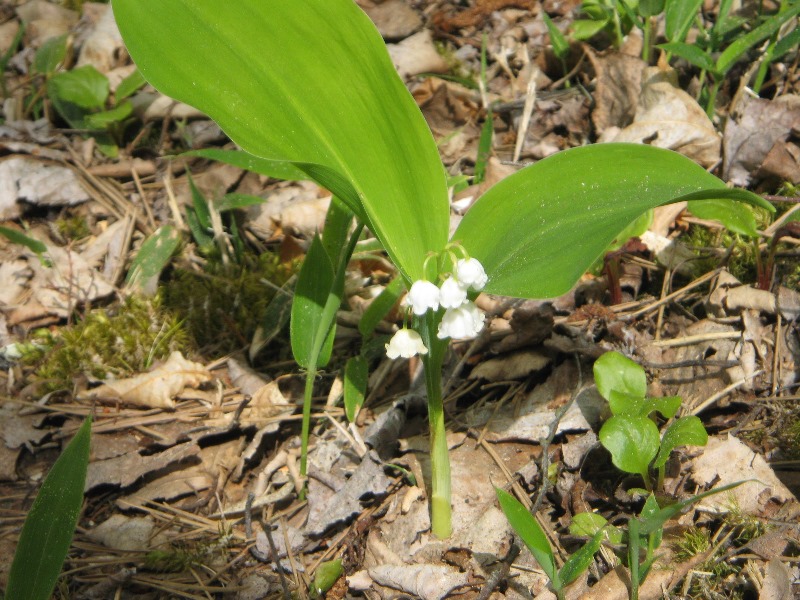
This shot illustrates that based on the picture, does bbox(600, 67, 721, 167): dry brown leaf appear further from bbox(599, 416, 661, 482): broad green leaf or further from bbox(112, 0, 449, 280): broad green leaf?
bbox(112, 0, 449, 280): broad green leaf

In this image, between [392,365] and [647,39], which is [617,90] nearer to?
[647,39]

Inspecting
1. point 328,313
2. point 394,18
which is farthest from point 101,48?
point 328,313

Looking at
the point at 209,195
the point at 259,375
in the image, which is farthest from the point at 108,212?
the point at 259,375

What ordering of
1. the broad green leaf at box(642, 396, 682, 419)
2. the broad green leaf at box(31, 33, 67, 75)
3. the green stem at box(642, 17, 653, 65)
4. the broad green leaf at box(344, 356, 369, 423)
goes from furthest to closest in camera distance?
the broad green leaf at box(31, 33, 67, 75)
the green stem at box(642, 17, 653, 65)
the broad green leaf at box(344, 356, 369, 423)
the broad green leaf at box(642, 396, 682, 419)

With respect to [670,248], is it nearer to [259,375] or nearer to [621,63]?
[621,63]

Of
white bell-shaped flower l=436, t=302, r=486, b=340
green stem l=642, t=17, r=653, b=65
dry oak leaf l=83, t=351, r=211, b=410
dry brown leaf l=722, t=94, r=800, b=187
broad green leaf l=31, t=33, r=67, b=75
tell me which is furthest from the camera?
broad green leaf l=31, t=33, r=67, b=75

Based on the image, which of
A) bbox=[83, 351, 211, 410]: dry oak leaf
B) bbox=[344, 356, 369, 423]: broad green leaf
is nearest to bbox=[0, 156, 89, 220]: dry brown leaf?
bbox=[83, 351, 211, 410]: dry oak leaf

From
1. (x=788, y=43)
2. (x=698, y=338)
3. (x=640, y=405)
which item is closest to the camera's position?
(x=640, y=405)
